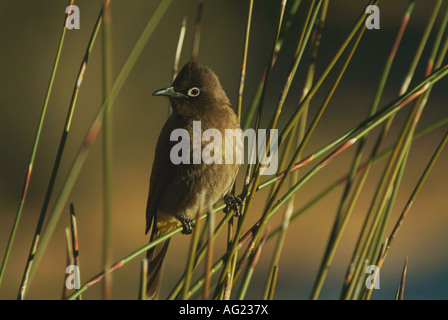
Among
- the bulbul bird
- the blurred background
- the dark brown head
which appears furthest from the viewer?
the blurred background

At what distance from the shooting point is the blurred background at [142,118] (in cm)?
729

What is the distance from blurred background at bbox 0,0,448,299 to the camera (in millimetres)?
7293

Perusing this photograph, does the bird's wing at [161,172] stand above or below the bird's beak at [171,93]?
below

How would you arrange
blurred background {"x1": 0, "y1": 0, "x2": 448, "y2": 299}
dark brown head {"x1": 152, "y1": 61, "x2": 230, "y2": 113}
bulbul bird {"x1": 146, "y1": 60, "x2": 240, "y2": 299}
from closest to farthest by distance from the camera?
bulbul bird {"x1": 146, "y1": 60, "x2": 240, "y2": 299}
dark brown head {"x1": 152, "y1": 61, "x2": 230, "y2": 113}
blurred background {"x1": 0, "y1": 0, "x2": 448, "y2": 299}

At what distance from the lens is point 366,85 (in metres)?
9.05

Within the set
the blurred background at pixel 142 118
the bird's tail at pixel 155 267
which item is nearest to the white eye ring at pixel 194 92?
the bird's tail at pixel 155 267

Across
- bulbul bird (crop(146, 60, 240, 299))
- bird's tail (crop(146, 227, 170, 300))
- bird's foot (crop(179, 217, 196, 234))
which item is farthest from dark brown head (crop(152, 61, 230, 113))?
bird's tail (crop(146, 227, 170, 300))

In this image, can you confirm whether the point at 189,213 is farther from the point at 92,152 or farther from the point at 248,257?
the point at 92,152

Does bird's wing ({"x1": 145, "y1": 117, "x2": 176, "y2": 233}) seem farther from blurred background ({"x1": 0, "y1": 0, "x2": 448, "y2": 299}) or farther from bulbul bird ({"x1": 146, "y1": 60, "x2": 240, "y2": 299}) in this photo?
blurred background ({"x1": 0, "y1": 0, "x2": 448, "y2": 299})

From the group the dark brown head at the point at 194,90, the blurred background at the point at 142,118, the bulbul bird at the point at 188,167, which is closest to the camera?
the bulbul bird at the point at 188,167

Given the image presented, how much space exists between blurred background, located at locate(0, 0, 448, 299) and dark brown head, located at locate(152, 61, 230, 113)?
145 inches

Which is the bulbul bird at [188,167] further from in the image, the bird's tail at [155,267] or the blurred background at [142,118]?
the blurred background at [142,118]
